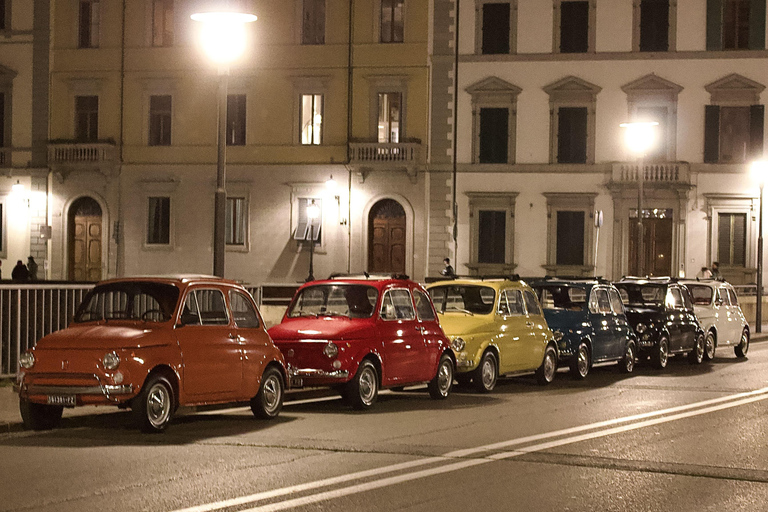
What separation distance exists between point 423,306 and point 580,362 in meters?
5.57

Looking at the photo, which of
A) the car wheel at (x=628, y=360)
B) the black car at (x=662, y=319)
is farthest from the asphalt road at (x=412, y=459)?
the black car at (x=662, y=319)

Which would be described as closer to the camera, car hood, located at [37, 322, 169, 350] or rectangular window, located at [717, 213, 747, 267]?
car hood, located at [37, 322, 169, 350]

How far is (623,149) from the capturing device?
155 ft

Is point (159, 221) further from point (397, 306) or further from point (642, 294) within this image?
point (397, 306)

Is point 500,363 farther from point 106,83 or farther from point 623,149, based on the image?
point 106,83

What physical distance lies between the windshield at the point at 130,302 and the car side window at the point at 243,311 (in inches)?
39.5

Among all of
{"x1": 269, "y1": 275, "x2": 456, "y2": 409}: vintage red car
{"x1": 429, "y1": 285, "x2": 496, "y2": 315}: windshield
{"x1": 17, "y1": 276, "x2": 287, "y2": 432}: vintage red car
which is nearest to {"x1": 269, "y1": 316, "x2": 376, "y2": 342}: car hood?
{"x1": 269, "y1": 275, "x2": 456, "y2": 409}: vintage red car

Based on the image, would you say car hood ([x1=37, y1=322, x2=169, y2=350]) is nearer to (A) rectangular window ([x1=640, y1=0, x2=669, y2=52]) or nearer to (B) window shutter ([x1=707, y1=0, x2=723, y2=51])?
(A) rectangular window ([x1=640, y1=0, x2=669, y2=52])

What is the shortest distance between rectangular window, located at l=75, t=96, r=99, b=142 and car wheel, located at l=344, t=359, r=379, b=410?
35.8 m

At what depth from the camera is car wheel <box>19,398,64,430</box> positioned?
13758 millimetres

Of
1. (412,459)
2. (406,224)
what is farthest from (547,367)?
(406,224)

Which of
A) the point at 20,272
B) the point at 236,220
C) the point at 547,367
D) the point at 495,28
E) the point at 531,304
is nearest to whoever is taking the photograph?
the point at 531,304

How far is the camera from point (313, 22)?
160 ft

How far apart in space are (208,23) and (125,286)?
200 inches
